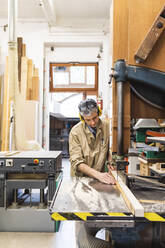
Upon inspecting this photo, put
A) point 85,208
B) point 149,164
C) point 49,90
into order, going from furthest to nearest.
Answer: point 49,90 < point 149,164 < point 85,208

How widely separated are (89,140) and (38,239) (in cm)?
117

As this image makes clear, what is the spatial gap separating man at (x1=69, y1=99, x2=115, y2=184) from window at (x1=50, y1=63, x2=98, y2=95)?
3.03 meters

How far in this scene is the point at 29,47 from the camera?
4.25 m

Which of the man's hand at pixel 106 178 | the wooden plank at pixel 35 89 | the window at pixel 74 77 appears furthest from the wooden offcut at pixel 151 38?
the window at pixel 74 77

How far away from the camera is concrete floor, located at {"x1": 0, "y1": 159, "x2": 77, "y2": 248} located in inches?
80.6

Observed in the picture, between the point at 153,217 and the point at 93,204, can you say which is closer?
the point at 153,217

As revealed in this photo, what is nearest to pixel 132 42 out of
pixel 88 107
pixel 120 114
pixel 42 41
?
pixel 120 114

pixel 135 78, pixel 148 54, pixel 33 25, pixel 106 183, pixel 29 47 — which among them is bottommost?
pixel 106 183

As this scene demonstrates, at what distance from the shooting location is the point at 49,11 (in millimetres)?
3760

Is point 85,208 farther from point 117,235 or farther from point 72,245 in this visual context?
point 72,245

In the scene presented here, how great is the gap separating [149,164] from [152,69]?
58.6 inches

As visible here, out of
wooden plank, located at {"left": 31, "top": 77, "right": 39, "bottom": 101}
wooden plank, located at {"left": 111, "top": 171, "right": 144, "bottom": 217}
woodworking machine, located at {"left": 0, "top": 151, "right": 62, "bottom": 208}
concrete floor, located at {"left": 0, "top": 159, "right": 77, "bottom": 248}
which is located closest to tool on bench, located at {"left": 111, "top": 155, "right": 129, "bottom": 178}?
wooden plank, located at {"left": 111, "top": 171, "right": 144, "bottom": 217}

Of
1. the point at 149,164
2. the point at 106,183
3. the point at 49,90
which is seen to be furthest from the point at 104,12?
the point at 106,183

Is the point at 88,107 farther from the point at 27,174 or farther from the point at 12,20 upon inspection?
the point at 12,20
